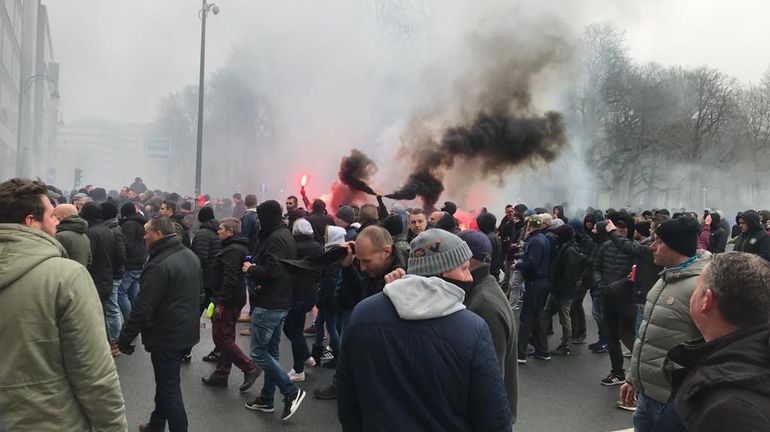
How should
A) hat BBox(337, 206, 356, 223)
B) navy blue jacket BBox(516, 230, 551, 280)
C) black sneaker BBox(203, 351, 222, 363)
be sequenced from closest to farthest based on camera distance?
black sneaker BBox(203, 351, 222, 363)
navy blue jacket BBox(516, 230, 551, 280)
hat BBox(337, 206, 356, 223)

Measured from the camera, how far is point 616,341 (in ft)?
18.9

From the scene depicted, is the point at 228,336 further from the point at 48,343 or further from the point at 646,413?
the point at 646,413

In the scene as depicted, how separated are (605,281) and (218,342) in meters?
4.47

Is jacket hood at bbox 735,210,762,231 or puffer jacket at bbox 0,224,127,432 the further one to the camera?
jacket hood at bbox 735,210,762,231

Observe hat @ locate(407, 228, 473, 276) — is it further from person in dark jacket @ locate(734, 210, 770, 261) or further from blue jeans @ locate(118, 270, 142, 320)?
person in dark jacket @ locate(734, 210, 770, 261)

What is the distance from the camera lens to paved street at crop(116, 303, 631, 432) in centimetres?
484

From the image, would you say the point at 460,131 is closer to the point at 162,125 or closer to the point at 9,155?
the point at 9,155

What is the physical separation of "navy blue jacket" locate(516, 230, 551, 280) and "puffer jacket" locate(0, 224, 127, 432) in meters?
5.06

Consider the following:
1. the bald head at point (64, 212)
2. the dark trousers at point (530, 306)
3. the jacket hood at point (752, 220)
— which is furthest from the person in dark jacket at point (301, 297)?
the jacket hood at point (752, 220)

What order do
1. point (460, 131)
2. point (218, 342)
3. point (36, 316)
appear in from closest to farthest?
point (36, 316)
point (218, 342)
point (460, 131)

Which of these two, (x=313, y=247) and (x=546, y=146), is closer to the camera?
(x=313, y=247)

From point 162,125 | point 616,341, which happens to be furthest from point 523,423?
point 162,125

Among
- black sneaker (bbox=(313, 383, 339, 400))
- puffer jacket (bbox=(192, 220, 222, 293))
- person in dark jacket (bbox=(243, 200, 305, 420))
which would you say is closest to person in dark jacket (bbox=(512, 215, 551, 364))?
black sneaker (bbox=(313, 383, 339, 400))

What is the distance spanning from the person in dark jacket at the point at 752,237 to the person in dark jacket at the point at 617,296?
259cm
